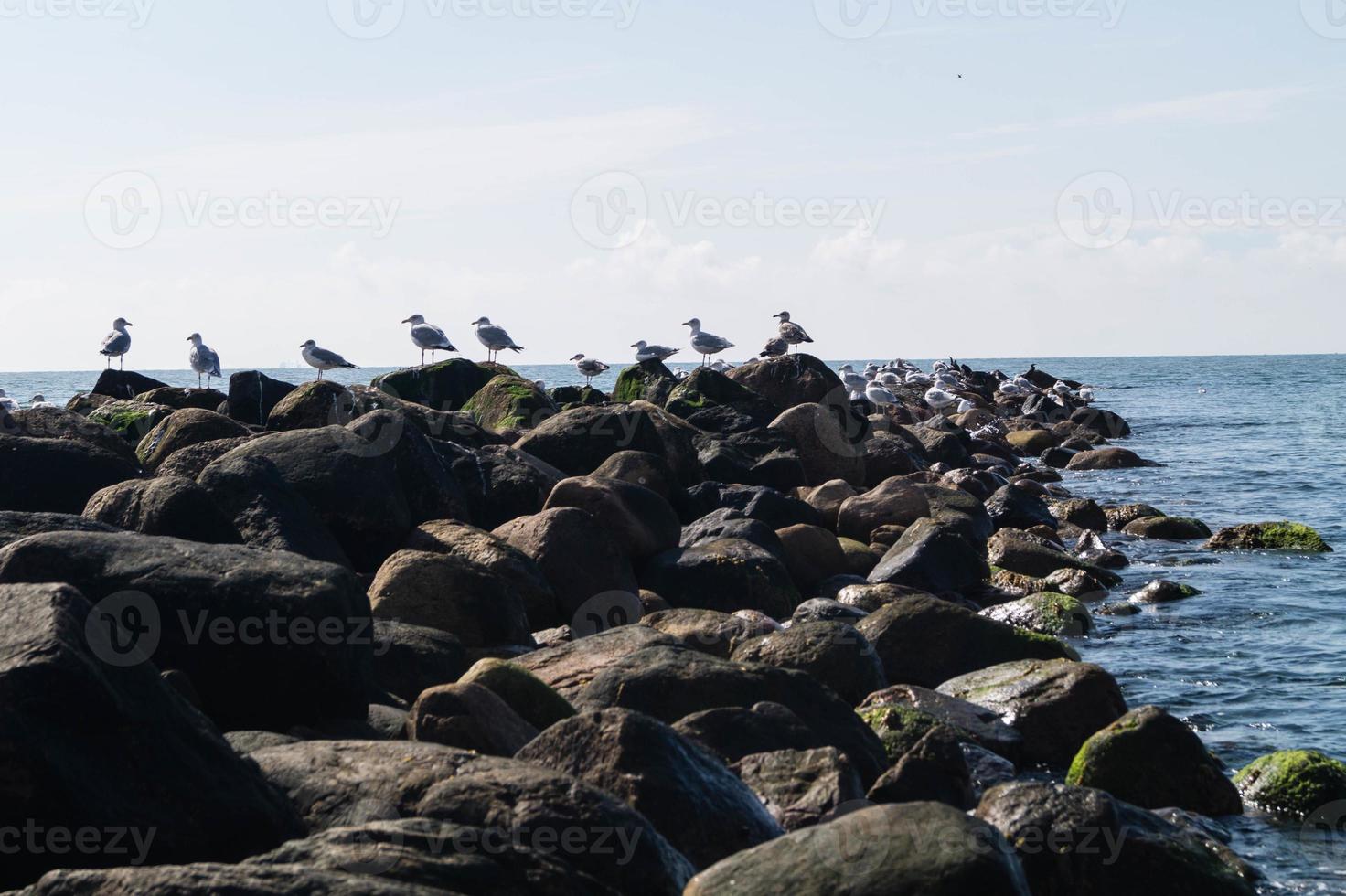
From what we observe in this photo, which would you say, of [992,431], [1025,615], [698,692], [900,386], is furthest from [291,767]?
[900,386]

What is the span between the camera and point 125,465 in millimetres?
10664

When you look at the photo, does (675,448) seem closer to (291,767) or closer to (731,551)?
(731,551)

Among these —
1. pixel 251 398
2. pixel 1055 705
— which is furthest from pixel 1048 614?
pixel 251 398

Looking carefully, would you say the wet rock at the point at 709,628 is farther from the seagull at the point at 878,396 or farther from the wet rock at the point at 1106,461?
the wet rock at the point at 1106,461

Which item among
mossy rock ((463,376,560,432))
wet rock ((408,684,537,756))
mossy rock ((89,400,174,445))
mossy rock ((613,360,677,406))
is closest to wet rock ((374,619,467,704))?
wet rock ((408,684,537,756))

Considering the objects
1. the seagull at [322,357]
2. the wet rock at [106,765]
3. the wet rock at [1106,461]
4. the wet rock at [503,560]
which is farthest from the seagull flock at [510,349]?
the wet rock at [106,765]

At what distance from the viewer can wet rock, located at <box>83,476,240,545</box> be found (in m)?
8.98

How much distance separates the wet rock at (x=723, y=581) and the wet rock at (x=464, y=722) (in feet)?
17.4

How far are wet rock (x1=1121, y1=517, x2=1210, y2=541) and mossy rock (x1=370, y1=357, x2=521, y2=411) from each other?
9738mm

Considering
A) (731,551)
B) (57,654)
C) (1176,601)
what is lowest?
(1176,601)

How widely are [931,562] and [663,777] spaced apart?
8.66 m

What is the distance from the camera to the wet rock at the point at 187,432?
1266 cm

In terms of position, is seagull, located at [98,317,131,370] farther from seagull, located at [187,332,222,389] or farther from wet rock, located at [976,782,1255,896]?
wet rock, located at [976,782,1255,896]

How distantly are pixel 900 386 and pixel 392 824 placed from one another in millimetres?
41804
